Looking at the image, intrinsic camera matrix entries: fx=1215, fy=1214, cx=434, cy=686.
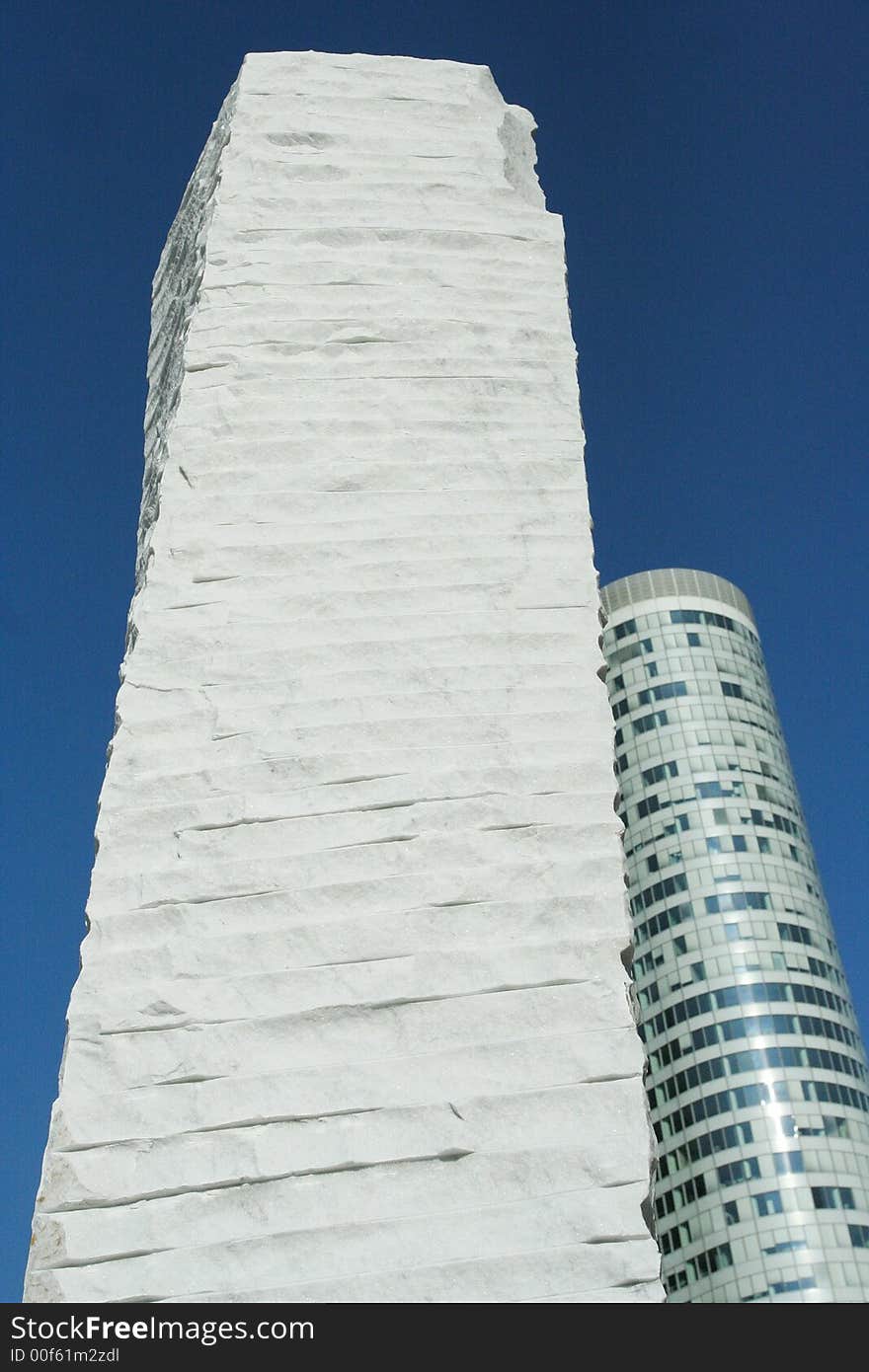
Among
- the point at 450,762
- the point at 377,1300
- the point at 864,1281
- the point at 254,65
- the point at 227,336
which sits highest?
the point at 864,1281

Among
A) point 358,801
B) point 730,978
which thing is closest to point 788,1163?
point 730,978

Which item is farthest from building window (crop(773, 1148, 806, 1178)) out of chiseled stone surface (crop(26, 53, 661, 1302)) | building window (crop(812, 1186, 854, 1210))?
chiseled stone surface (crop(26, 53, 661, 1302))

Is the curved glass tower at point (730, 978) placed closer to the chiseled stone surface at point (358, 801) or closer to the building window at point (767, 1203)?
the building window at point (767, 1203)

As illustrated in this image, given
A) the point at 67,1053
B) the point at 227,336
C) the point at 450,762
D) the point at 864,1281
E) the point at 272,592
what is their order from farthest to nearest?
the point at 864,1281 < the point at 227,336 < the point at 272,592 < the point at 450,762 < the point at 67,1053

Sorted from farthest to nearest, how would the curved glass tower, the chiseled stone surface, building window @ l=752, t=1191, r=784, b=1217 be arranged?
1. the curved glass tower
2. building window @ l=752, t=1191, r=784, b=1217
3. the chiseled stone surface

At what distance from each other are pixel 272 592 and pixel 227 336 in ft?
3.19

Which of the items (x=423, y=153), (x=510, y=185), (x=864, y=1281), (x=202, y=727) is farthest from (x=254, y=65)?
(x=864, y=1281)

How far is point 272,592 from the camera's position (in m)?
3.23

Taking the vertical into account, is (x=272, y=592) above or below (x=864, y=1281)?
below

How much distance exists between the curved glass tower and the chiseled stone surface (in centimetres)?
3744

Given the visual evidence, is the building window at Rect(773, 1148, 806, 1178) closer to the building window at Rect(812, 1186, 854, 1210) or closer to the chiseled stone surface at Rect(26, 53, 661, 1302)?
the building window at Rect(812, 1186, 854, 1210)

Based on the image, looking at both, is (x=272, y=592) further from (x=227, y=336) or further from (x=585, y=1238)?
(x=585, y=1238)

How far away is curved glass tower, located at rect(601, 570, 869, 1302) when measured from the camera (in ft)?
140

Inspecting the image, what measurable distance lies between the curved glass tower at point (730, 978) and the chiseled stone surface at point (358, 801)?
123 ft
